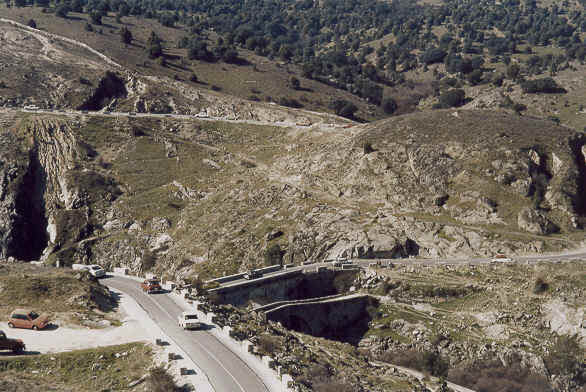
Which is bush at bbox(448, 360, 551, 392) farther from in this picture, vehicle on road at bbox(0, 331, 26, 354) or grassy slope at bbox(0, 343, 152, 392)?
vehicle on road at bbox(0, 331, 26, 354)

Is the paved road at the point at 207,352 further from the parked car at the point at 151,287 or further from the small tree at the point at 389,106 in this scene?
the small tree at the point at 389,106

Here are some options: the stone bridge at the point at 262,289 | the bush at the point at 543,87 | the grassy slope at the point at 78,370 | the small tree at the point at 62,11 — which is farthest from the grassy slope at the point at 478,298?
the small tree at the point at 62,11

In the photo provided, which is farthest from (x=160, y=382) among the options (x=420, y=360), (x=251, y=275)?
(x=251, y=275)

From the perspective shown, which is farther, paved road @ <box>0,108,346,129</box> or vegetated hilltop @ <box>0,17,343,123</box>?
vegetated hilltop @ <box>0,17,343,123</box>

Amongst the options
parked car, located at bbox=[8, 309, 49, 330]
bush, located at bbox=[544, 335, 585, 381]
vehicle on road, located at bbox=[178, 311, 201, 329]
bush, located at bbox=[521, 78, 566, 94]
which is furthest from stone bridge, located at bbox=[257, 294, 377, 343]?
bush, located at bbox=[521, 78, 566, 94]

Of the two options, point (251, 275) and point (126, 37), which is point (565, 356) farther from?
point (126, 37)

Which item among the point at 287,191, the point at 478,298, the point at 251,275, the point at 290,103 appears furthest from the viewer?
the point at 290,103

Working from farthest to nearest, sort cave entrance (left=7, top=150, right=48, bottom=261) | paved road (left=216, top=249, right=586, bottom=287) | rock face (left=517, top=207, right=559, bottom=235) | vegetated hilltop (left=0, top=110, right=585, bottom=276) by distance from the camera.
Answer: cave entrance (left=7, top=150, right=48, bottom=261) < vegetated hilltop (left=0, top=110, right=585, bottom=276) < rock face (left=517, top=207, right=559, bottom=235) < paved road (left=216, top=249, right=586, bottom=287)
